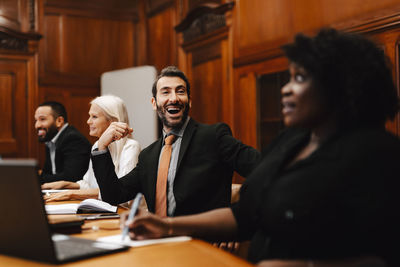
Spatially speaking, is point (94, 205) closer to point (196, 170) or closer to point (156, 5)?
point (196, 170)

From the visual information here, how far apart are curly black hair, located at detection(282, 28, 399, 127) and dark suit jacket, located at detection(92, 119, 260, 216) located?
3.12ft

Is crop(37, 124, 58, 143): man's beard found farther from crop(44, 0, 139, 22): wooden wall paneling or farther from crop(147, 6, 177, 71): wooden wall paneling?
crop(44, 0, 139, 22): wooden wall paneling

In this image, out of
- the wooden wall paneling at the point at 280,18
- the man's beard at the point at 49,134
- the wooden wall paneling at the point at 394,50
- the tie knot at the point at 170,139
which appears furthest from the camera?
the man's beard at the point at 49,134

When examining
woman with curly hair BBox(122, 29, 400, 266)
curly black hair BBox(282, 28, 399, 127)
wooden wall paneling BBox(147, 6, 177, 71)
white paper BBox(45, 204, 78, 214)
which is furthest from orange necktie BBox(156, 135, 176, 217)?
wooden wall paneling BBox(147, 6, 177, 71)

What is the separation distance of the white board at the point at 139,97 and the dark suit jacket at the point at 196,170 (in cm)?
326

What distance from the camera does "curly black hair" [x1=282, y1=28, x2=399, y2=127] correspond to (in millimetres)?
1207

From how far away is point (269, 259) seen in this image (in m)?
1.26

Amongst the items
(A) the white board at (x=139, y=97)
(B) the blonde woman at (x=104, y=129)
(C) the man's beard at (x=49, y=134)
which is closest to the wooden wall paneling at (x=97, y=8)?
(A) the white board at (x=139, y=97)

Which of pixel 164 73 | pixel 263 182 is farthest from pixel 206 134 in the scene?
pixel 263 182

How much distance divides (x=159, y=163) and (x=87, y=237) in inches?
33.7

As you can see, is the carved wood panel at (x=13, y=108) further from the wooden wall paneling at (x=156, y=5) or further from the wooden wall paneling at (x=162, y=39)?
the wooden wall paneling at (x=156, y=5)

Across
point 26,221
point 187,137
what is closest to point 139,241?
point 26,221

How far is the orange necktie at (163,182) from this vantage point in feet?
7.26

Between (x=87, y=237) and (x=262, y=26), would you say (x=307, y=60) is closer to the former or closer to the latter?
(x=87, y=237)
